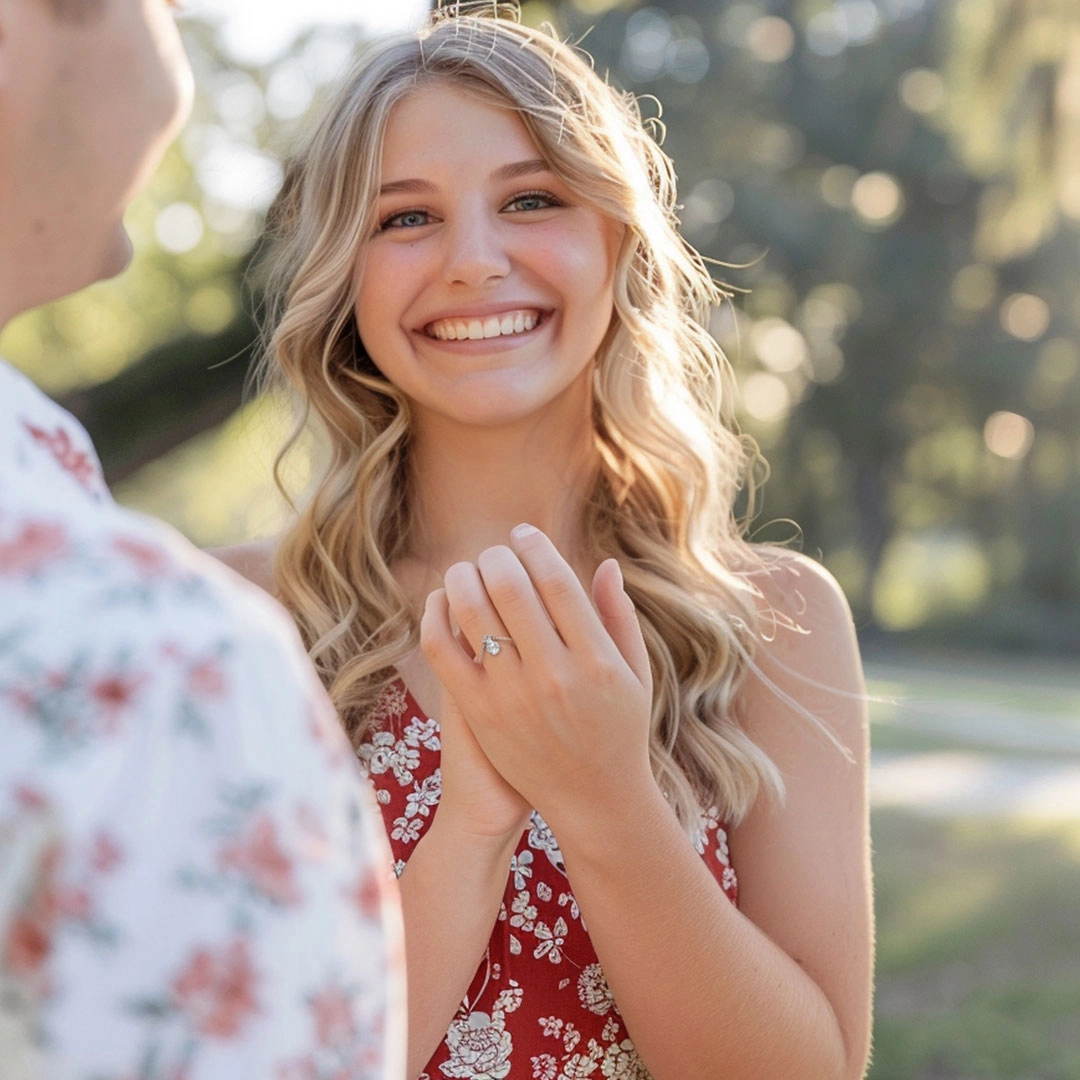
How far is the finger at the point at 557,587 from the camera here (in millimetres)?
1820

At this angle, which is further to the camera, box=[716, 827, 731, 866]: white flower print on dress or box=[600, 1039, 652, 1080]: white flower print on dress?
box=[716, 827, 731, 866]: white flower print on dress

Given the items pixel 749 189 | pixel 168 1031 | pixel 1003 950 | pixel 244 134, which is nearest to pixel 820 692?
pixel 168 1031

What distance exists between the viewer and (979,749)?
13422mm

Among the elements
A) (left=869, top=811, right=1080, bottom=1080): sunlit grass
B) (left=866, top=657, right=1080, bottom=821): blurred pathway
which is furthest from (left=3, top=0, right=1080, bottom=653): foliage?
(left=869, top=811, right=1080, bottom=1080): sunlit grass

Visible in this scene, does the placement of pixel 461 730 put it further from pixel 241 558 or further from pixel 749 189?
pixel 749 189

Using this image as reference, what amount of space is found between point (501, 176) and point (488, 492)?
1.87 ft

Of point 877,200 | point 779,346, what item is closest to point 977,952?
point 779,346

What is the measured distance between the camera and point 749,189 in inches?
951

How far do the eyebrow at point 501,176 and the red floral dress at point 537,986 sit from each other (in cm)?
100

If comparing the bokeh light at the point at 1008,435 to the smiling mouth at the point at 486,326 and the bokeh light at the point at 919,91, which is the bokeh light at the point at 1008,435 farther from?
the smiling mouth at the point at 486,326

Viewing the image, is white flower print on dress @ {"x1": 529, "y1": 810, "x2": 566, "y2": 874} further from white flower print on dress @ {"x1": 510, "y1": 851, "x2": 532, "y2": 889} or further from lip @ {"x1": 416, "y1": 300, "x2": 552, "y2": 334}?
lip @ {"x1": 416, "y1": 300, "x2": 552, "y2": 334}

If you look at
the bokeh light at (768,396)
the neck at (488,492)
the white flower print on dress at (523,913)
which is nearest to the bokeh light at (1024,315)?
the bokeh light at (768,396)

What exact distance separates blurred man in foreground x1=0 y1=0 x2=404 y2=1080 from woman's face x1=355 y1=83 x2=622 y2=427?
1.72m

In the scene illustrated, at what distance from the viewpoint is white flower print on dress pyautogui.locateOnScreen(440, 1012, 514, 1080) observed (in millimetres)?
2213
